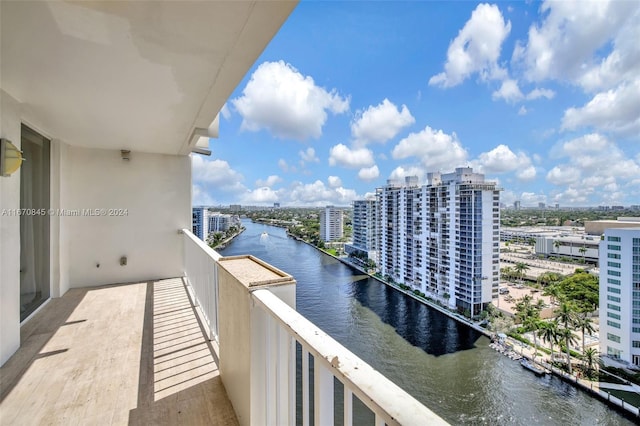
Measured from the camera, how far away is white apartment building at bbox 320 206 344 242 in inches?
1414

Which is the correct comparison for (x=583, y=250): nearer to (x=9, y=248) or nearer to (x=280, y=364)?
(x=280, y=364)

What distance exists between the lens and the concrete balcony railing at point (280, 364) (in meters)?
0.47

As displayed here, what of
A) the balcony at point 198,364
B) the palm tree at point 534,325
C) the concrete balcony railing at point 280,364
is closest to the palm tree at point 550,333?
the palm tree at point 534,325

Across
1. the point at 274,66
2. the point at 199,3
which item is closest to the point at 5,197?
the point at 199,3

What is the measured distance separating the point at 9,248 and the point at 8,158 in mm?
728

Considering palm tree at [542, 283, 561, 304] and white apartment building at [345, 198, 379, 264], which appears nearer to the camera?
palm tree at [542, 283, 561, 304]

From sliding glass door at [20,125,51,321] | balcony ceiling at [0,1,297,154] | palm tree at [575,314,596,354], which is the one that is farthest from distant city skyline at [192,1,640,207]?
palm tree at [575,314,596,354]

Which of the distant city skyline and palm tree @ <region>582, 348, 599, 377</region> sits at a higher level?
the distant city skyline

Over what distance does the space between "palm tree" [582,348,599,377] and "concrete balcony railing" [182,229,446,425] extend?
16.2 metres

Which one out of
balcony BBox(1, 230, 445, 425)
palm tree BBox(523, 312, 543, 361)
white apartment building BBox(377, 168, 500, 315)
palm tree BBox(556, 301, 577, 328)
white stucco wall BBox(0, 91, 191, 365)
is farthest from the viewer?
white apartment building BBox(377, 168, 500, 315)

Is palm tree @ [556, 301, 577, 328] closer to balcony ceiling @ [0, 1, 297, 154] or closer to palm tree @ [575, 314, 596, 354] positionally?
palm tree @ [575, 314, 596, 354]

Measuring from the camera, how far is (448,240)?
21.4 metres

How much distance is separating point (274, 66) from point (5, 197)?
667 cm

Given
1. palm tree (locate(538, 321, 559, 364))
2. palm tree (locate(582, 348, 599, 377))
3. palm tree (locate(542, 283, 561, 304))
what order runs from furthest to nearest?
palm tree (locate(542, 283, 561, 304))
palm tree (locate(538, 321, 559, 364))
palm tree (locate(582, 348, 599, 377))
